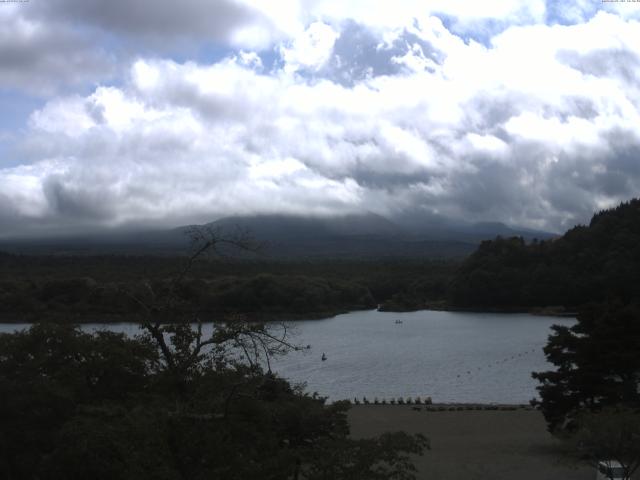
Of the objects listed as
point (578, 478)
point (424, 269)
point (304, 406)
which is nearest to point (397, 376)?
point (578, 478)

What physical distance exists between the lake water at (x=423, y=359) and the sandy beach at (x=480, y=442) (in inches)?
138

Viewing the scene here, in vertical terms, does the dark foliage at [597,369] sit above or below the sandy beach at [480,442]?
above

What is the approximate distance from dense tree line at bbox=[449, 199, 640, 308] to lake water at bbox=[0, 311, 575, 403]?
5.64 meters

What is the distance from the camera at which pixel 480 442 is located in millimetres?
17219

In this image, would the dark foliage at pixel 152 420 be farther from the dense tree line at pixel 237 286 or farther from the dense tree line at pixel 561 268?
the dense tree line at pixel 561 268

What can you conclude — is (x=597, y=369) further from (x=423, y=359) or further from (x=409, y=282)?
(x=409, y=282)

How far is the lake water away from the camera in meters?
27.3

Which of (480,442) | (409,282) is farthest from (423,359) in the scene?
(409,282)

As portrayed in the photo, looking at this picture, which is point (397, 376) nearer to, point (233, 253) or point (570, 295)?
point (233, 253)

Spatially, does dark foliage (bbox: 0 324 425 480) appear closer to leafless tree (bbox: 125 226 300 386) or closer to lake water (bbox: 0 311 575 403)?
leafless tree (bbox: 125 226 300 386)

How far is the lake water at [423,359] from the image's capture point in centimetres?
2733

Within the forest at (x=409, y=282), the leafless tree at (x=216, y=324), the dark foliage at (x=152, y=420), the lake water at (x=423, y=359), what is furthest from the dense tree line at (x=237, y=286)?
the leafless tree at (x=216, y=324)

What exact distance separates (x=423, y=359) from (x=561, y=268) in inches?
1203

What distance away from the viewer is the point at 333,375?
3105 cm
